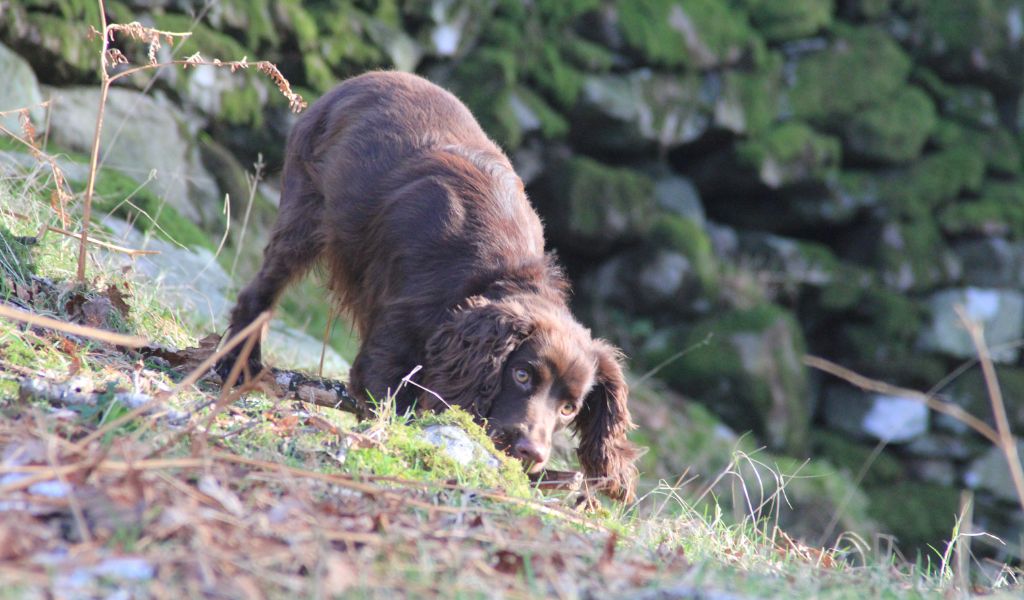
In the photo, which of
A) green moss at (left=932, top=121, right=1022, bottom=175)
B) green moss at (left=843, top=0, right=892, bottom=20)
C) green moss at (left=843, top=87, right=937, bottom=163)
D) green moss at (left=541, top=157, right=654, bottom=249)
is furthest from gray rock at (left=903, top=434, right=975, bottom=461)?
green moss at (left=843, top=0, right=892, bottom=20)

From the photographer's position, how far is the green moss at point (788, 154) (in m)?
10.1

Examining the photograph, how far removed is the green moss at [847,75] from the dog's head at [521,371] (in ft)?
23.8

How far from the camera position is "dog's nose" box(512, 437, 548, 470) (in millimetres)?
3793

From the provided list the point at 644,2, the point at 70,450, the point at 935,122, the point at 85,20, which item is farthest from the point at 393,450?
the point at 935,122

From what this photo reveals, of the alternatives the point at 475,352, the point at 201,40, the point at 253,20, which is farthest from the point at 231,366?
the point at 253,20

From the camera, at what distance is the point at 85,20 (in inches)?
252

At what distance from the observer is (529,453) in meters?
3.79

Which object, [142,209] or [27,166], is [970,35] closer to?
[142,209]

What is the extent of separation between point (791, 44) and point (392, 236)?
765cm

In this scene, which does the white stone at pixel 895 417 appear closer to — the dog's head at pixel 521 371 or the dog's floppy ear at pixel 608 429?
the dog's floppy ear at pixel 608 429

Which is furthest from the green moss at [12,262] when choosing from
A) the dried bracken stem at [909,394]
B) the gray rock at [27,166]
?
the dried bracken stem at [909,394]

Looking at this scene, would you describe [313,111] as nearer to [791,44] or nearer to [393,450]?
[393,450]

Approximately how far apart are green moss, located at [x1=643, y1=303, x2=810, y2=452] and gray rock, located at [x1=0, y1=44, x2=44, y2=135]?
5290 millimetres

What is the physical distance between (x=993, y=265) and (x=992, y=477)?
2.18 metres
